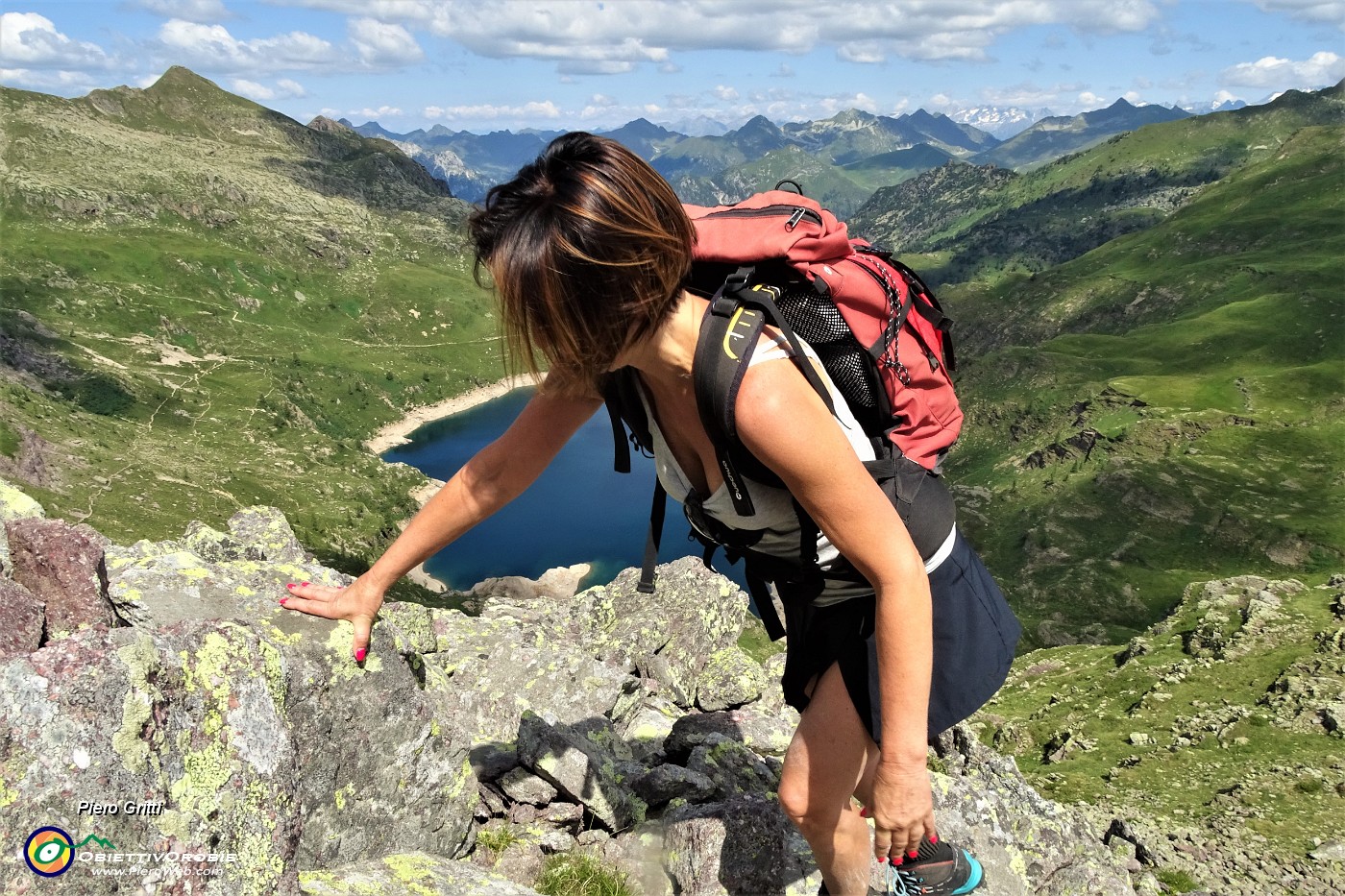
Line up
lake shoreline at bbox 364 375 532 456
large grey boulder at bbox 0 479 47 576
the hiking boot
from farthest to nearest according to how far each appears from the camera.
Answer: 1. lake shoreline at bbox 364 375 532 456
2. large grey boulder at bbox 0 479 47 576
3. the hiking boot

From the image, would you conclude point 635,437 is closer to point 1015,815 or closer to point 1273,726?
point 1015,815

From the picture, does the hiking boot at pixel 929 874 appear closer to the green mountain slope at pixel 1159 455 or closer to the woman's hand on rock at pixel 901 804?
the woman's hand on rock at pixel 901 804

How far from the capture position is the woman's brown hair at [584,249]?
3473 millimetres

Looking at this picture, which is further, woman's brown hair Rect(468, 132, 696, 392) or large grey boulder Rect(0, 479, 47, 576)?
large grey boulder Rect(0, 479, 47, 576)

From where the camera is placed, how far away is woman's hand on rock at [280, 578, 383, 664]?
6.22 meters

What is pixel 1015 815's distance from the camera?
10172 millimetres

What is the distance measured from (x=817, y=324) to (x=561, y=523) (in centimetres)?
12642

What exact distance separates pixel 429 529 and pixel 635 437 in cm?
163

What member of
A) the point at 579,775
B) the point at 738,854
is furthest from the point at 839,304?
the point at 579,775

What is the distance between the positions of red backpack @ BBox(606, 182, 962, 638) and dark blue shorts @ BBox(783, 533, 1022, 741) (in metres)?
0.84

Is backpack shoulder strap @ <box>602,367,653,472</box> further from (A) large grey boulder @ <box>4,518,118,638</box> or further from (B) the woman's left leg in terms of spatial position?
(A) large grey boulder @ <box>4,518,118,638</box>

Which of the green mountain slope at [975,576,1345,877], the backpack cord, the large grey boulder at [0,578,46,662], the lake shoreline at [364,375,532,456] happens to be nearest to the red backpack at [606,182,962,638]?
the backpack cord

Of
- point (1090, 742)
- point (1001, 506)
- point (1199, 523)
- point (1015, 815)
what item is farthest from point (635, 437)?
point (1001, 506)

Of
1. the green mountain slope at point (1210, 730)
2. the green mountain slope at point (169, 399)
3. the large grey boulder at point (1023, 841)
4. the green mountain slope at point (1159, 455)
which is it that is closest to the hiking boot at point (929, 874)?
the large grey boulder at point (1023, 841)
